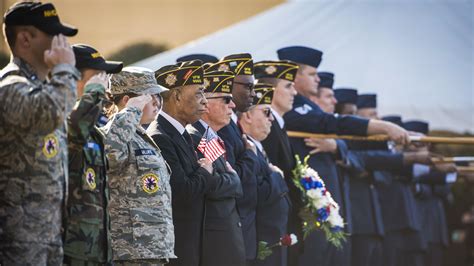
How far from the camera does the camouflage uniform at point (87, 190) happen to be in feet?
17.6

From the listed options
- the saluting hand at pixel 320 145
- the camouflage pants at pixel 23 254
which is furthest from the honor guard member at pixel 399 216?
the camouflage pants at pixel 23 254

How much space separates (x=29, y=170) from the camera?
5.00 metres

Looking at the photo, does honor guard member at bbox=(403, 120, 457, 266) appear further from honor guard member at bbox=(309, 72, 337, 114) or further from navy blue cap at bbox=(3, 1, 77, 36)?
navy blue cap at bbox=(3, 1, 77, 36)

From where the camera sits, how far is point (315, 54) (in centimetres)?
1117

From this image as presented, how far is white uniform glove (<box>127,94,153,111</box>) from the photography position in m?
6.59

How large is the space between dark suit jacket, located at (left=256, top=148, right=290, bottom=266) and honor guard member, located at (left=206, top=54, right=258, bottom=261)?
5.6 inches

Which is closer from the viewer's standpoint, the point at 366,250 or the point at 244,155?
the point at 244,155

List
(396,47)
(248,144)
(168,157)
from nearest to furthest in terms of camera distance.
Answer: (168,157), (248,144), (396,47)

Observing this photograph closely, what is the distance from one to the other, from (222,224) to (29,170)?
2607 millimetres

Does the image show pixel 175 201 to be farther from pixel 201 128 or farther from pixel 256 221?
pixel 256 221

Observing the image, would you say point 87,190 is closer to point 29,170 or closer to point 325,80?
point 29,170

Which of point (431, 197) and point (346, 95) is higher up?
point (346, 95)

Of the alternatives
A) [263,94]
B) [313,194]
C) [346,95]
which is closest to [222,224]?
[263,94]

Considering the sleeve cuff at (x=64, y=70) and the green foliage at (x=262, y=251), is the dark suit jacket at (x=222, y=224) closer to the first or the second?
the green foliage at (x=262, y=251)
